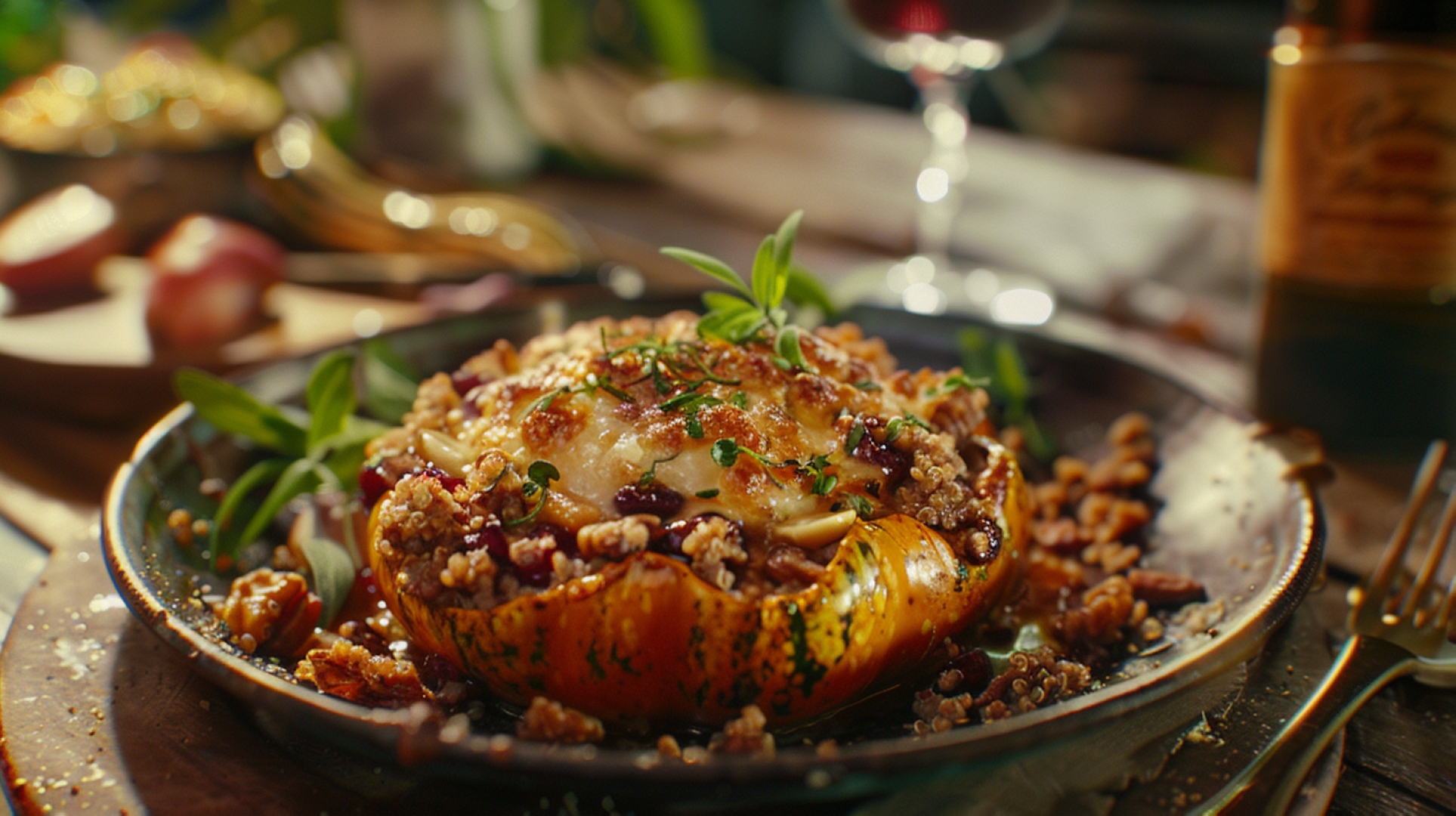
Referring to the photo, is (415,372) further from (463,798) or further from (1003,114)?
(1003,114)

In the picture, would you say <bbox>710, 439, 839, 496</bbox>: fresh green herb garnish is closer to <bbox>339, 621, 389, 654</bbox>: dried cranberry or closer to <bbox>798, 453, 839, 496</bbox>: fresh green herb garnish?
<bbox>798, 453, 839, 496</bbox>: fresh green herb garnish

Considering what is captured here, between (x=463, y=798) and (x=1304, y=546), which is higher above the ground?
(x=1304, y=546)

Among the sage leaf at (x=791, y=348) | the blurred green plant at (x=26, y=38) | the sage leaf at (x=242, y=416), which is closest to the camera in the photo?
the sage leaf at (x=791, y=348)

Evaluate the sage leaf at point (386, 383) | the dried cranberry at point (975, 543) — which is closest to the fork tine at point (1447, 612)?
the dried cranberry at point (975, 543)

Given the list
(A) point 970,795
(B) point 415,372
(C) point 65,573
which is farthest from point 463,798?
(B) point 415,372

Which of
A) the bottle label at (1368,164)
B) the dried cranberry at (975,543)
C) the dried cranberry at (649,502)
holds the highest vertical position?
the bottle label at (1368,164)

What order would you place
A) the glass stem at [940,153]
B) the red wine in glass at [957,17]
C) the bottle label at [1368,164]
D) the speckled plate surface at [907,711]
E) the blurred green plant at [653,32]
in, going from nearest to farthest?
1. the speckled plate surface at [907,711]
2. the bottle label at [1368,164]
3. the red wine in glass at [957,17]
4. the glass stem at [940,153]
5. the blurred green plant at [653,32]

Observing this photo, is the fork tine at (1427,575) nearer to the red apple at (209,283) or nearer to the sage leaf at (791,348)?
the sage leaf at (791,348)

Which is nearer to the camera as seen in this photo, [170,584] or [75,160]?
[170,584]
